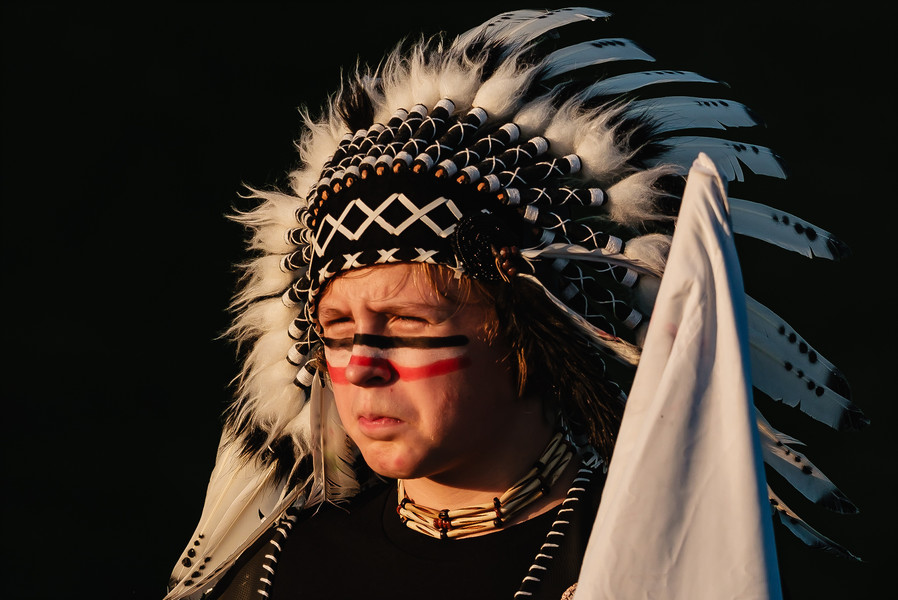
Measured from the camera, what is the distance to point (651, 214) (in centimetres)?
158

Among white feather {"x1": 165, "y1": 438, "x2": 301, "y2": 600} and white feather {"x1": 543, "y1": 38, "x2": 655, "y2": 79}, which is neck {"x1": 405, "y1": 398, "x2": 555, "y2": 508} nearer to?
white feather {"x1": 165, "y1": 438, "x2": 301, "y2": 600}

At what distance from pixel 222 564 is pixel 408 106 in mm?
920

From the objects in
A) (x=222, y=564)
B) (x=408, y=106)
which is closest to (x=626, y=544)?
(x=408, y=106)

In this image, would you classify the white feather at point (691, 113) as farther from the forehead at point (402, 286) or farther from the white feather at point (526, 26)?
the forehead at point (402, 286)

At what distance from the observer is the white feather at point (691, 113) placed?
65.6 inches

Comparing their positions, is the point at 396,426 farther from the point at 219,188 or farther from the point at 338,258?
Answer: the point at 219,188

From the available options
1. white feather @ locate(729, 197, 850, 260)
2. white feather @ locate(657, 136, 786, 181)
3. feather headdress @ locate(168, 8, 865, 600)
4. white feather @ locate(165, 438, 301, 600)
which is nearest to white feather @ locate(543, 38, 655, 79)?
feather headdress @ locate(168, 8, 865, 600)

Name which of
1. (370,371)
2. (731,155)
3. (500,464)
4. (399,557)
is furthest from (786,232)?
(399,557)

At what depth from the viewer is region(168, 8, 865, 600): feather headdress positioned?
155 cm

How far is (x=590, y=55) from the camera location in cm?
171

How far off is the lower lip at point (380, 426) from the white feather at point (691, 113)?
0.63 metres

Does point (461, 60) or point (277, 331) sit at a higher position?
point (461, 60)

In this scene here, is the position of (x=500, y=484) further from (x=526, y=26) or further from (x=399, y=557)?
(x=526, y=26)

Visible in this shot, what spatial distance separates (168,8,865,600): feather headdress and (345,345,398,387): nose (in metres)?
0.15
